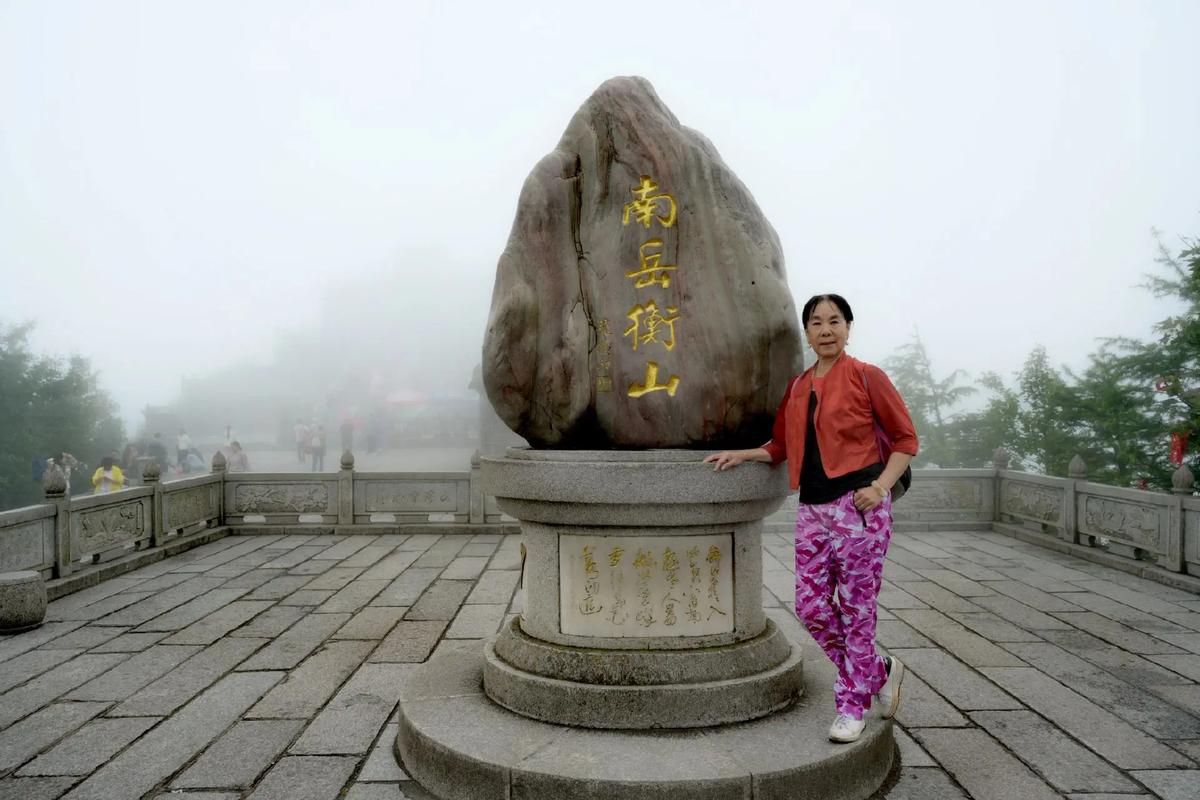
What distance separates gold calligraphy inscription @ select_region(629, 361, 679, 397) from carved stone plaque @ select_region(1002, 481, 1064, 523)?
7.88m

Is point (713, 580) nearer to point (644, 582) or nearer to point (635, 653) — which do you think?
point (644, 582)

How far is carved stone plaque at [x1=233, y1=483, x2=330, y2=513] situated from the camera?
1057cm

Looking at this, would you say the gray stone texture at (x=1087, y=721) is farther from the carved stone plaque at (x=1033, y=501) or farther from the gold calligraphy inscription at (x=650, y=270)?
the carved stone plaque at (x=1033, y=501)

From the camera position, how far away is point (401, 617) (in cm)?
595

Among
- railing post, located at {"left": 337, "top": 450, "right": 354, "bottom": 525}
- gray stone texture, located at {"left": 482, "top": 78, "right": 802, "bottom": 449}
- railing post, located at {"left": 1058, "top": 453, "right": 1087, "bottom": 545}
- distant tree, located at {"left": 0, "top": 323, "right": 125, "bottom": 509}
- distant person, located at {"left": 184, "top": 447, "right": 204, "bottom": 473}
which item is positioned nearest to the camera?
gray stone texture, located at {"left": 482, "top": 78, "right": 802, "bottom": 449}

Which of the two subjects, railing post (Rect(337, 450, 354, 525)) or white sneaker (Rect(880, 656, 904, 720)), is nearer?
white sneaker (Rect(880, 656, 904, 720))

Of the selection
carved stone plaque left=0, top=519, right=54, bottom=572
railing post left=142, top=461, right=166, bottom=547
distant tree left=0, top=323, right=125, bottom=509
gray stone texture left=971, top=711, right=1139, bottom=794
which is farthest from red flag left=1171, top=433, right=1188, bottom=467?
distant tree left=0, top=323, right=125, bottom=509

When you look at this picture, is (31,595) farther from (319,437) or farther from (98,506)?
(319,437)

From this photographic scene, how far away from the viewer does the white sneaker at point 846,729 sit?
115 inches

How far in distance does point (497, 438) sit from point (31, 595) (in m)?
12.6

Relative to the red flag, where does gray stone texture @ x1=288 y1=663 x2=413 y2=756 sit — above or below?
below

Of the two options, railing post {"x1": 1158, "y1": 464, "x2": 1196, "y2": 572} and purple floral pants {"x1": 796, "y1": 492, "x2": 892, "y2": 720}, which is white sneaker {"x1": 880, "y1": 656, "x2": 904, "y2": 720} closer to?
purple floral pants {"x1": 796, "y1": 492, "x2": 892, "y2": 720}

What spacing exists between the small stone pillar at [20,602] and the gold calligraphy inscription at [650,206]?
5.22 metres

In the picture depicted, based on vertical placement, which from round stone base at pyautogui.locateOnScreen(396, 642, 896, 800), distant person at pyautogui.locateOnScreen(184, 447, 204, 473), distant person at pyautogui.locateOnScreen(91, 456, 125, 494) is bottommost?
distant person at pyautogui.locateOnScreen(184, 447, 204, 473)
